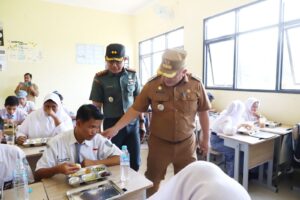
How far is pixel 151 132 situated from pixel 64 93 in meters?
4.74

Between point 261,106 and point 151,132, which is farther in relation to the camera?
point 261,106

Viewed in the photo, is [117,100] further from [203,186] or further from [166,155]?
Result: [203,186]

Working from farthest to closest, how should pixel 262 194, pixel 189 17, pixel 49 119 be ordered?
pixel 189 17 < pixel 262 194 < pixel 49 119

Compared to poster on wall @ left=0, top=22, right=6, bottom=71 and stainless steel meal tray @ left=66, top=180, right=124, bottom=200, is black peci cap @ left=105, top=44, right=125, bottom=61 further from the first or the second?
poster on wall @ left=0, top=22, right=6, bottom=71

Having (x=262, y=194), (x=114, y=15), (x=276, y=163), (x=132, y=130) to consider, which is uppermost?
(x=114, y=15)

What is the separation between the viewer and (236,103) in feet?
9.35

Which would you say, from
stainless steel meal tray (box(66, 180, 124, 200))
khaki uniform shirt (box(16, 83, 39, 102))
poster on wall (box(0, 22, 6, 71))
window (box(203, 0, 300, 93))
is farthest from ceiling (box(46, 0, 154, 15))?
stainless steel meal tray (box(66, 180, 124, 200))

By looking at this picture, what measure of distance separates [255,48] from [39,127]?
3.28 m

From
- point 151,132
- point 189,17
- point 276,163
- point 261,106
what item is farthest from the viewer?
point 189,17

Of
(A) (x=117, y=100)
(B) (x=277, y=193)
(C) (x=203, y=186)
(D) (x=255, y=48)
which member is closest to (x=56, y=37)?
(A) (x=117, y=100)

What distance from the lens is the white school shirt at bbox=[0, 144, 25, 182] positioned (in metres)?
1.52

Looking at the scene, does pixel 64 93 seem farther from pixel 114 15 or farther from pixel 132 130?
pixel 132 130

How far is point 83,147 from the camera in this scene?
1.58 m

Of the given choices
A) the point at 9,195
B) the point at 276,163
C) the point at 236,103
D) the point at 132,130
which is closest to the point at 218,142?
the point at 236,103
